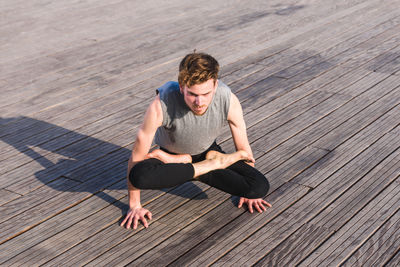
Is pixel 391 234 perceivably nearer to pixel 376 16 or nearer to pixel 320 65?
pixel 320 65

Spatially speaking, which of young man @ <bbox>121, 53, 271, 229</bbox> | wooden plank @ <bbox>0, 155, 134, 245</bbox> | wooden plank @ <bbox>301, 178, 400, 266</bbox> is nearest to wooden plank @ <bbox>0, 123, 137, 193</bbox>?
wooden plank @ <bbox>0, 155, 134, 245</bbox>

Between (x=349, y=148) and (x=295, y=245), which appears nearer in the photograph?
(x=295, y=245)

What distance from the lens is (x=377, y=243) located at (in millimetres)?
2967

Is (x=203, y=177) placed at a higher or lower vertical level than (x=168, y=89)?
lower

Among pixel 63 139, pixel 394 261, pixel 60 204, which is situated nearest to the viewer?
pixel 394 261

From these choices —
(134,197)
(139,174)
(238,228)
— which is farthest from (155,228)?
(238,228)

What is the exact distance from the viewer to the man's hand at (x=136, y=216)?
3195 mm

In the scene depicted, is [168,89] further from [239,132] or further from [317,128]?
[317,128]

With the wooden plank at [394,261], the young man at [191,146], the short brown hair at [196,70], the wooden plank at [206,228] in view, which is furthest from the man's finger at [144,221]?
the wooden plank at [394,261]

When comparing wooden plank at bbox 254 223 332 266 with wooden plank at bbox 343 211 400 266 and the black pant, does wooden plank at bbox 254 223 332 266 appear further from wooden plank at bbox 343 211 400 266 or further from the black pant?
the black pant

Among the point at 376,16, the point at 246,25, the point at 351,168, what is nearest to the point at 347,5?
the point at 376,16

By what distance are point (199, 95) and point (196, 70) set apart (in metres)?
0.14

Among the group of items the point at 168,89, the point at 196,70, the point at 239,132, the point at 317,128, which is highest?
the point at 196,70

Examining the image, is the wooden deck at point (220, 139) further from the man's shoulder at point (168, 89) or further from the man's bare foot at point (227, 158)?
the man's shoulder at point (168, 89)
